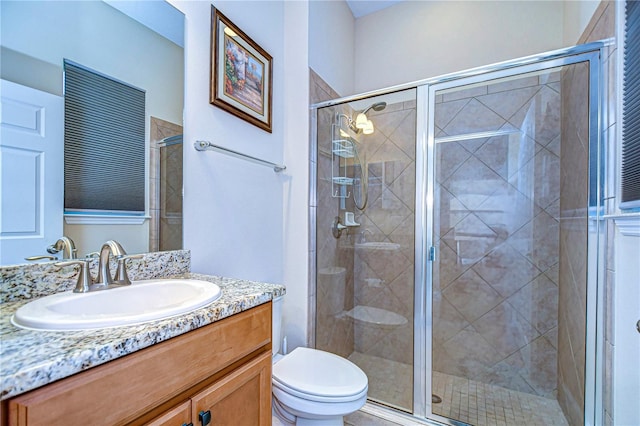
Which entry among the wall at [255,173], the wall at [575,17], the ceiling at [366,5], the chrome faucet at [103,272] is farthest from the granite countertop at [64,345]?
the ceiling at [366,5]

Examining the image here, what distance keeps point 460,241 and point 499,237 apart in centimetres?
25

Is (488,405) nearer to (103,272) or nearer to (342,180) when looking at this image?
(342,180)

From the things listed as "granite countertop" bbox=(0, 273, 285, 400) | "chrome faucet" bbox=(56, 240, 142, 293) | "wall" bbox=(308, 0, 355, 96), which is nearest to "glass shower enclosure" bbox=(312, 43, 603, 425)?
"wall" bbox=(308, 0, 355, 96)

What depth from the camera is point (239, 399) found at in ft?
2.70

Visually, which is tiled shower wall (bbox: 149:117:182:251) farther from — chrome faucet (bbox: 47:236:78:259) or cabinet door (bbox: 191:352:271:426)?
cabinet door (bbox: 191:352:271:426)

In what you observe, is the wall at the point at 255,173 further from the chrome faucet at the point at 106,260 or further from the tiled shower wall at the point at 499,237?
the tiled shower wall at the point at 499,237

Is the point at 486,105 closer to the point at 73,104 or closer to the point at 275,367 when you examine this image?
the point at 275,367

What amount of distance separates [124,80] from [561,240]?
2355mm

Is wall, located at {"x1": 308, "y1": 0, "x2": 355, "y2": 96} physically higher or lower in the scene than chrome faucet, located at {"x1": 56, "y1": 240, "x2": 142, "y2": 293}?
higher

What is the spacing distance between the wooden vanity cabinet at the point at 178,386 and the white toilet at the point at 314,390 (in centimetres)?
27

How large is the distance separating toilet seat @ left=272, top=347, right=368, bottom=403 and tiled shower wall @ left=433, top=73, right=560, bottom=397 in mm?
759

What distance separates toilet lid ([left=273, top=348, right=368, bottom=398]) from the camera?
1.19 meters

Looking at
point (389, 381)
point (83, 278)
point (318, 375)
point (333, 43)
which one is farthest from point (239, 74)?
point (389, 381)

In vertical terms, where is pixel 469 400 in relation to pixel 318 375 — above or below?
below
